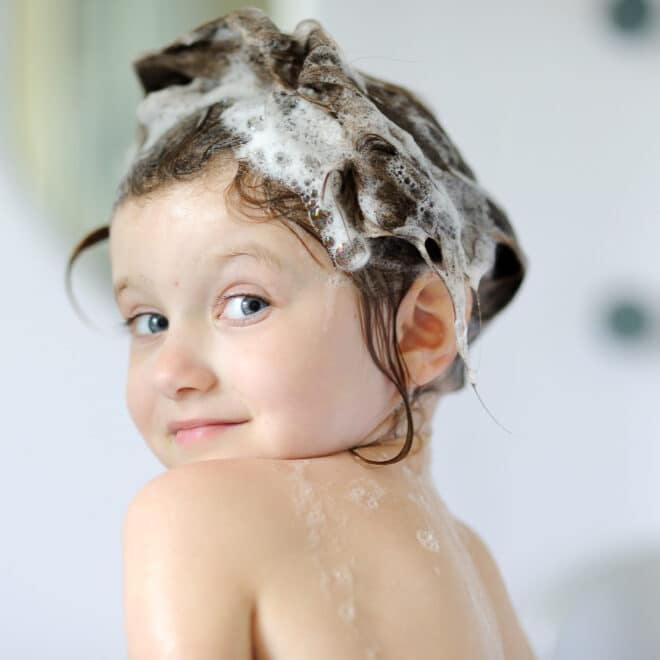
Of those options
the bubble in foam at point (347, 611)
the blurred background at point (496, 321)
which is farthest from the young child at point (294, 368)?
the blurred background at point (496, 321)

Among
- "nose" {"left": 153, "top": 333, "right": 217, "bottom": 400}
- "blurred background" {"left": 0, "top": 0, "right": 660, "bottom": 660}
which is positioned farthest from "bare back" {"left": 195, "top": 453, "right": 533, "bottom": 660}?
"blurred background" {"left": 0, "top": 0, "right": 660, "bottom": 660}

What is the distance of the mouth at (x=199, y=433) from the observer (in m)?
0.99

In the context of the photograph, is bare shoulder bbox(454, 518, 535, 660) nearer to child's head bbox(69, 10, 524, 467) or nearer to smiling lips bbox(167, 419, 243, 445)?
child's head bbox(69, 10, 524, 467)

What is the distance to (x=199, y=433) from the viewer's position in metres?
1.01

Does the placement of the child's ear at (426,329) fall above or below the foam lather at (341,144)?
below

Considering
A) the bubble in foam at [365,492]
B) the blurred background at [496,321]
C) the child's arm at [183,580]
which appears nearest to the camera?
the child's arm at [183,580]

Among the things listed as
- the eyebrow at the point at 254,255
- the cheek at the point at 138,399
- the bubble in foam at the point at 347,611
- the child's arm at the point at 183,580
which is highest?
the eyebrow at the point at 254,255

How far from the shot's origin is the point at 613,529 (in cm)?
175

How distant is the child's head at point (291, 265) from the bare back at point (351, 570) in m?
0.06

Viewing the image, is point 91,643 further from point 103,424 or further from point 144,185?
point 144,185

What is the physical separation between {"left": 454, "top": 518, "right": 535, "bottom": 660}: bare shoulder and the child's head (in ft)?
0.65

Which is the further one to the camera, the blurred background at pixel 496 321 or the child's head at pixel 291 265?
the blurred background at pixel 496 321

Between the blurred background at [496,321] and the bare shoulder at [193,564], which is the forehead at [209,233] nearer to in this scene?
the bare shoulder at [193,564]

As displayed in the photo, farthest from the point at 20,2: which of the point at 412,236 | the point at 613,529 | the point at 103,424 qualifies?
the point at 613,529
